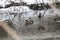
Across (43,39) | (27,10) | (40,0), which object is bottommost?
(43,39)

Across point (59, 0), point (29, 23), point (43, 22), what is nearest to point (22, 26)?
point (29, 23)

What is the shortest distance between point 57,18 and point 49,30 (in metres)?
0.15

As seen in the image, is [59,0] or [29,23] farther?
[59,0]

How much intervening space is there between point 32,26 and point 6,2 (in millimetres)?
380

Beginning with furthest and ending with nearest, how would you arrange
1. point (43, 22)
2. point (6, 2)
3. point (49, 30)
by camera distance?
point (6, 2), point (43, 22), point (49, 30)

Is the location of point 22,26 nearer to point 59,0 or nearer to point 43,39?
point 43,39

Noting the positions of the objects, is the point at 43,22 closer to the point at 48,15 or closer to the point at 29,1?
the point at 48,15

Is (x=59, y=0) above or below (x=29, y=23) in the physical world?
above

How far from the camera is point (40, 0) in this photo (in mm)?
1484

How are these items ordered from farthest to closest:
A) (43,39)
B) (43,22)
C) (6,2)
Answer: (6,2) → (43,22) → (43,39)

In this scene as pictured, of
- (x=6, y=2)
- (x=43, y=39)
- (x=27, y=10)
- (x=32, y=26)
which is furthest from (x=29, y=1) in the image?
(x=43, y=39)

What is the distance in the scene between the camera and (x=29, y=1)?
1572 millimetres

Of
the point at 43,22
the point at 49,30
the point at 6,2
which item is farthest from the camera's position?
the point at 6,2

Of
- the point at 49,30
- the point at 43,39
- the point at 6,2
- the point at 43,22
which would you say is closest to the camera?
the point at 43,39
